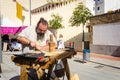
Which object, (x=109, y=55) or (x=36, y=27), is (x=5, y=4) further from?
(x=36, y=27)

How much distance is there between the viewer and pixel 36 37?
697 centimetres

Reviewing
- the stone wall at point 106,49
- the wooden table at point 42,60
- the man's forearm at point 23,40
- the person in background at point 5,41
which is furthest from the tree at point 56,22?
the wooden table at point 42,60

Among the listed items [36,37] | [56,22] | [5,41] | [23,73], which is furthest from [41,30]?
[56,22]

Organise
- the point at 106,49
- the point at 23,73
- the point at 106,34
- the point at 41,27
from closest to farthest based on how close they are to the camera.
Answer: the point at 23,73
the point at 41,27
the point at 106,49
the point at 106,34

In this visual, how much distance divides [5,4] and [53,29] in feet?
24.4

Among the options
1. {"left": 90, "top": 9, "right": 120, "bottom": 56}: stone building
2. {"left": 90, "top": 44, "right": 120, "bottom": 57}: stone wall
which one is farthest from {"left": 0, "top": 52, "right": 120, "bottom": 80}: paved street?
{"left": 90, "top": 9, "right": 120, "bottom": 56}: stone building

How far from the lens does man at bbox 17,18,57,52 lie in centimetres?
652

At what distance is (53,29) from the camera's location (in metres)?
35.0

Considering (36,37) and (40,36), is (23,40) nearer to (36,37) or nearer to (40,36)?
(36,37)

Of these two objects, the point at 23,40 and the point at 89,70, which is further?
the point at 89,70

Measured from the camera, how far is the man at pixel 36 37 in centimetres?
652

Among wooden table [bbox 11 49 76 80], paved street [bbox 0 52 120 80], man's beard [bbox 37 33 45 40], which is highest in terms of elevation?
man's beard [bbox 37 33 45 40]

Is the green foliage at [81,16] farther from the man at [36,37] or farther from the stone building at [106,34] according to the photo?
the man at [36,37]

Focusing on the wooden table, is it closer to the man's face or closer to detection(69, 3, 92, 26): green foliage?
the man's face
